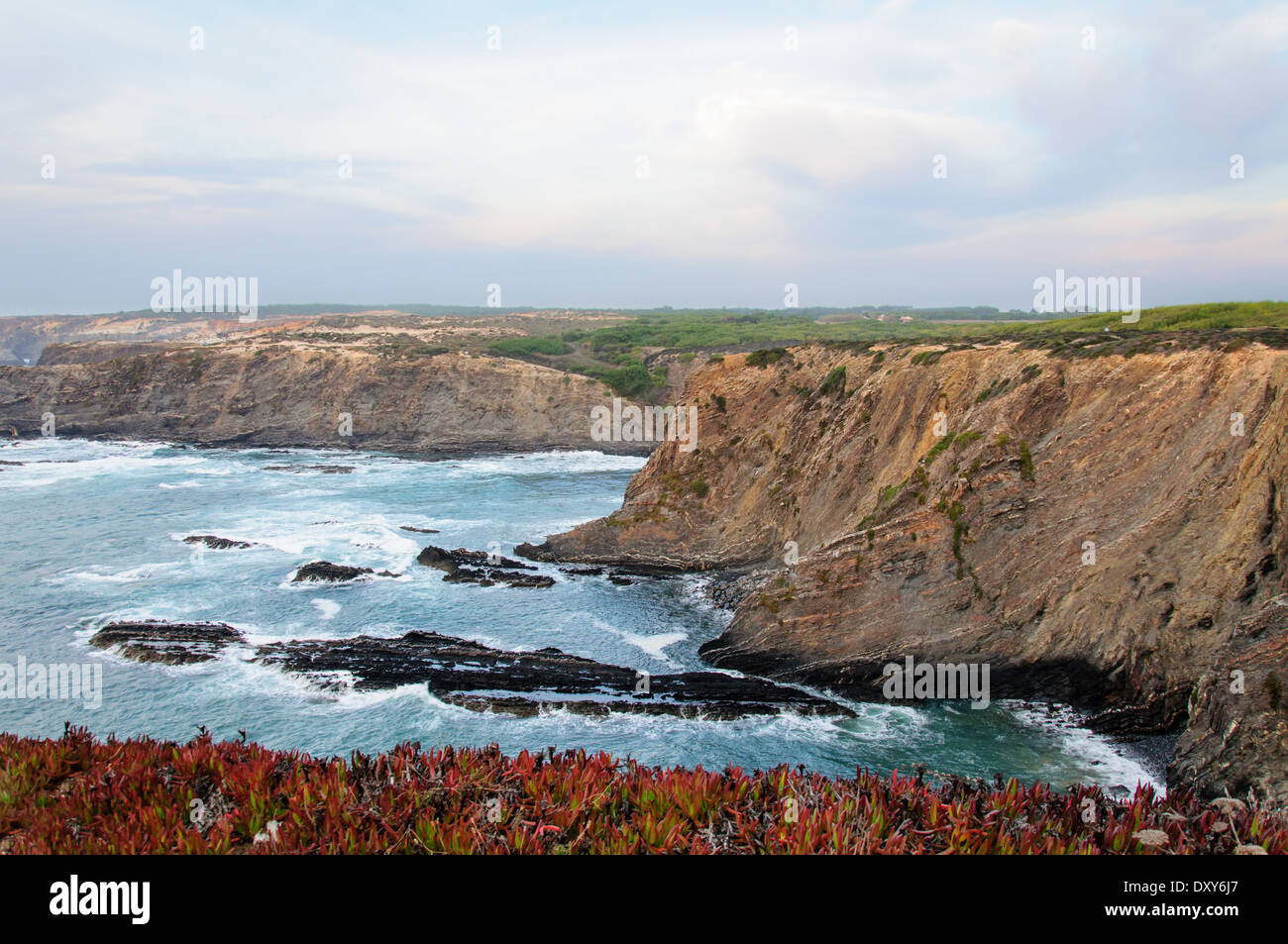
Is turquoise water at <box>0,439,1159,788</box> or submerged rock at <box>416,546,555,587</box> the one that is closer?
turquoise water at <box>0,439,1159,788</box>

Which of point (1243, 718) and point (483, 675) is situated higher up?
point (1243, 718)

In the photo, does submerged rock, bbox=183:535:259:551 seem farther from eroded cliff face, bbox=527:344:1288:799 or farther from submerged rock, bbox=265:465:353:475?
eroded cliff face, bbox=527:344:1288:799

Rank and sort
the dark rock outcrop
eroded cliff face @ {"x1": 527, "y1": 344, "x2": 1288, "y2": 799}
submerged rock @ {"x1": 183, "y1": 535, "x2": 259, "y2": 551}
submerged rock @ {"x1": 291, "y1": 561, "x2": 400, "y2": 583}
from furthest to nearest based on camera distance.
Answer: submerged rock @ {"x1": 183, "y1": 535, "x2": 259, "y2": 551}
submerged rock @ {"x1": 291, "y1": 561, "x2": 400, "y2": 583}
eroded cliff face @ {"x1": 527, "y1": 344, "x2": 1288, "y2": 799}
the dark rock outcrop

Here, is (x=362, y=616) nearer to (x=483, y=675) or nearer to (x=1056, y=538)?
(x=483, y=675)

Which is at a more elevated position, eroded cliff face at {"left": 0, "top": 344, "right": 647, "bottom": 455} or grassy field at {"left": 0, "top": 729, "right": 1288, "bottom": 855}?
eroded cliff face at {"left": 0, "top": 344, "right": 647, "bottom": 455}

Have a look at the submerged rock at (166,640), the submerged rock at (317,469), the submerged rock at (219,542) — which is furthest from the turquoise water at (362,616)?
the submerged rock at (317,469)

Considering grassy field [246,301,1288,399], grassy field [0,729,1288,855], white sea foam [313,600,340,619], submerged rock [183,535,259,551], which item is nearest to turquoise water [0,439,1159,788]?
white sea foam [313,600,340,619]

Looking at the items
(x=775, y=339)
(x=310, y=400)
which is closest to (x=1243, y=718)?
(x=310, y=400)

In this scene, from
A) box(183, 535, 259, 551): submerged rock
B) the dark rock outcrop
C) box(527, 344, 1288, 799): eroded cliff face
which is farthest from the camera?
box(183, 535, 259, 551): submerged rock
